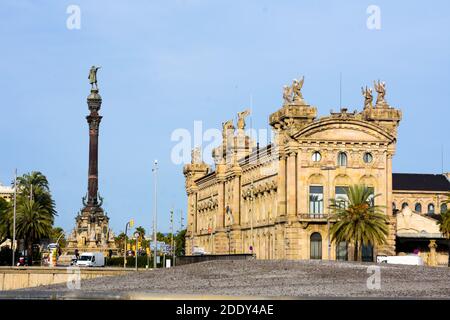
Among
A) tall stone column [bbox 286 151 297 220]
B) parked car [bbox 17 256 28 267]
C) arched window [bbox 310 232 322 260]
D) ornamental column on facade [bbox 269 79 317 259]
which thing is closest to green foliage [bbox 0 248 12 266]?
parked car [bbox 17 256 28 267]

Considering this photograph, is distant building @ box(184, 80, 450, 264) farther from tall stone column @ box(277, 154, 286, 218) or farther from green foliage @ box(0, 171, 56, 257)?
green foliage @ box(0, 171, 56, 257)

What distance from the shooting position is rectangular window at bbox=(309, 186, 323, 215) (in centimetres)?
9880

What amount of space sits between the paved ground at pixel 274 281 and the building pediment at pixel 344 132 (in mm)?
37503

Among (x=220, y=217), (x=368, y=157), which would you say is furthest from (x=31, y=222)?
(x=368, y=157)

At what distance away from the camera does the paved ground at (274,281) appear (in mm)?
42375

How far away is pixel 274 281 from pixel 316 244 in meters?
48.9

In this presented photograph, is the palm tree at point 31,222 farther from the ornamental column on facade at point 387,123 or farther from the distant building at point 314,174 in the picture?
the ornamental column on facade at point 387,123

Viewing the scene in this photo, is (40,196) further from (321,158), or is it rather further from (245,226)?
(321,158)

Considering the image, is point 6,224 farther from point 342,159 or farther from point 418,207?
point 418,207

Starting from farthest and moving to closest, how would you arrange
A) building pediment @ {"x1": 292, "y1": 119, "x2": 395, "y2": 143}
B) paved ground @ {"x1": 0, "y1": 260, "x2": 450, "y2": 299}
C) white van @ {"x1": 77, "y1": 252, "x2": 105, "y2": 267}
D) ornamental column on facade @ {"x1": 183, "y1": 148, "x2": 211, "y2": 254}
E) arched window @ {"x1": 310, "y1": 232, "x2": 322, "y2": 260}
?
ornamental column on facade @ {"x1": 183, "y1": 148, "x2": 211, "y2": 254}
building pediment @ {"x1": 292, "y1": 119, "x2": 395, "y2": 143}
arched window @ {"x1": 310, "y1": 232, "x2": 322, "y2": 260}
white van @ {"x1": 77, "y1": 252, "x2": 105, "y2": 267}
paved ground @ {"x1": 0, "y1": 260, "x2": 450, "y2": 299}

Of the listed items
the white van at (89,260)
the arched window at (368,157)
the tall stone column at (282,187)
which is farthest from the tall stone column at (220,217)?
the white van at (89,260)

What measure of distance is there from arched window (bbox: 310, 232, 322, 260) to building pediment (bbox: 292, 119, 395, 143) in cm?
983
